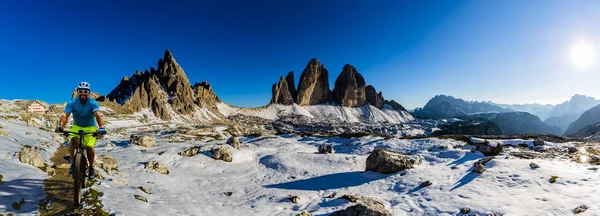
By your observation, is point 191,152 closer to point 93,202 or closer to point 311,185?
point 311,185

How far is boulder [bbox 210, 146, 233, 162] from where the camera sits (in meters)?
28.7

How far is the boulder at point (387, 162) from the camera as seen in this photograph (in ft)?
72.8

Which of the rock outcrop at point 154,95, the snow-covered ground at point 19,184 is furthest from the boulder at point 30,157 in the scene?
the rock outcrop at point 154,95

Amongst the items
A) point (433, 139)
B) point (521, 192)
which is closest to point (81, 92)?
point (521, 192)

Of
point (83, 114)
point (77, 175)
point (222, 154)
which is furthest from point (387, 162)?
point (83, 114)

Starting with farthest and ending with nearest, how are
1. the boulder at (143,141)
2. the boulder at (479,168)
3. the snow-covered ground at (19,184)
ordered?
the boulder at (143,141) → the boulder at (479,168) → the snow-covered ground at (19,184)

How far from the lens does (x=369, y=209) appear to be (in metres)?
12.6

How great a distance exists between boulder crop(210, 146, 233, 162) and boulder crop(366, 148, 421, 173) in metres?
15.3

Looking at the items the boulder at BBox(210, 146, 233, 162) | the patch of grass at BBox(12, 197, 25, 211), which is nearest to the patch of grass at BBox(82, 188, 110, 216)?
the patch of grass at BBox(12, 197, 25, 211)

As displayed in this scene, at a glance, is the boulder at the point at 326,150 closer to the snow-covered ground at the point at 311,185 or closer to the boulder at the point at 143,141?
the snow-covered ground at the point at 311,185

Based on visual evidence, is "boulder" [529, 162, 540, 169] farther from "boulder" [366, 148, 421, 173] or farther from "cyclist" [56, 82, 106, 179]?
"cyclist" [56, 82, 106, 179]

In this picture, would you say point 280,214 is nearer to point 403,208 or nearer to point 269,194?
point 269,194

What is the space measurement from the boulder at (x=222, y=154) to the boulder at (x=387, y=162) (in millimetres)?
15281

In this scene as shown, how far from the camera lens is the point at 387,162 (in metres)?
22.2
